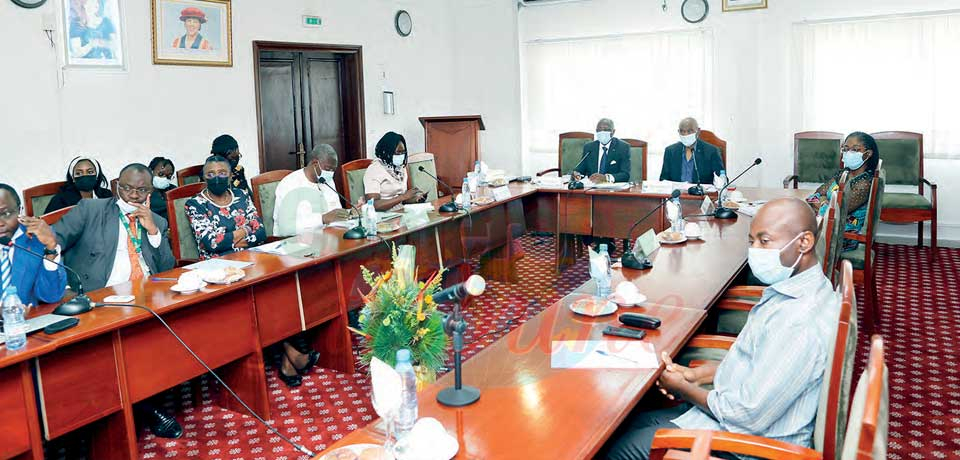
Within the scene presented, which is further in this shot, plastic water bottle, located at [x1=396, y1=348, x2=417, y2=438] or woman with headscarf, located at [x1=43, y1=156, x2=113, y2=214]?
woman with headscarf, located at [x1=43, y1=156, x2=113, y2=214]

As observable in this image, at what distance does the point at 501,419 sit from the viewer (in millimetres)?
1906

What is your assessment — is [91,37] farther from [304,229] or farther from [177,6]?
[304,229]

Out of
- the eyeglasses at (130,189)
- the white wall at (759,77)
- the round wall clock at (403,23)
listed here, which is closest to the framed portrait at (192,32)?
the round wall clock at (403,23)

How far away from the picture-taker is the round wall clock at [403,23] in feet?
25.5

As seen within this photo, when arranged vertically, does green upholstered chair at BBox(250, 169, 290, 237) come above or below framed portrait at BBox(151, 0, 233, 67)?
below

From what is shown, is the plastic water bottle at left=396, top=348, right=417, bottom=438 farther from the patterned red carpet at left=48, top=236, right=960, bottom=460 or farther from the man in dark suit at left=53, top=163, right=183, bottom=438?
the man in dark suit at left=53, top=163, right=183, bottom=438

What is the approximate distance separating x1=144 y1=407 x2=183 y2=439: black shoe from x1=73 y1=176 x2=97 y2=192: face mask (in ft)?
6.31

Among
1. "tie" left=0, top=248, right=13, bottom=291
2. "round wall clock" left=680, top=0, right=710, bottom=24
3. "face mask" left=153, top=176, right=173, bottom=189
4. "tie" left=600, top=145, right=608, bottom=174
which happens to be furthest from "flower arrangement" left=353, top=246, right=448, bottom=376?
"round wall clock" left=680, top=0, right=710, bottom=24

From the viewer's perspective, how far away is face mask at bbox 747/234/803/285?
7.06ft

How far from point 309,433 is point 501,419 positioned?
5.36 ft

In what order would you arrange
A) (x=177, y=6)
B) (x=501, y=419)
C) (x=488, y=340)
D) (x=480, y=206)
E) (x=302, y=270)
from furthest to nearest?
(x=177, y=6), (x=480, y=206), (x=488, y=340), (x=302, y=270), (x=501, y=419)

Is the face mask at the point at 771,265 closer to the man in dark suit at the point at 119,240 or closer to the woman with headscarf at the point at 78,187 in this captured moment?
the man in dark suit at the point at 119,240

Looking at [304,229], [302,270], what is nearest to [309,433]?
[302,270]

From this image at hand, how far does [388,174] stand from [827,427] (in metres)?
3.88
